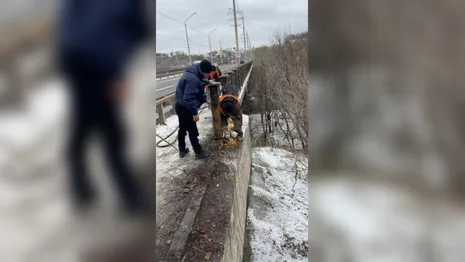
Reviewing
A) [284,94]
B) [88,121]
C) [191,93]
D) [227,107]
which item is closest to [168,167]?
[191,93]

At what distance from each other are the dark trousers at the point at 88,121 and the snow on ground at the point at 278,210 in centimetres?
428

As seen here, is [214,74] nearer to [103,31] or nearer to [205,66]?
[205,66]

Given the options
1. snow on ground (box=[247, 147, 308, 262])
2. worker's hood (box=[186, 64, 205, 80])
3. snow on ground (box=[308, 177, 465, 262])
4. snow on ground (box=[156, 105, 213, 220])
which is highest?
worker's hood (box=[186, 64, 205, 80])

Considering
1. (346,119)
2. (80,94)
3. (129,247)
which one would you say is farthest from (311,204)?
(80,94)

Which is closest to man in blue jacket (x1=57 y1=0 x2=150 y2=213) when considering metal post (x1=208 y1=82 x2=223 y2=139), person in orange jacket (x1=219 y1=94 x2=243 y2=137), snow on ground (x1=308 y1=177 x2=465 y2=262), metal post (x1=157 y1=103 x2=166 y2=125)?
snow on ground (x1=308 y1=177 x2=465 y2=262)

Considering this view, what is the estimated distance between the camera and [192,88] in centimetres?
394

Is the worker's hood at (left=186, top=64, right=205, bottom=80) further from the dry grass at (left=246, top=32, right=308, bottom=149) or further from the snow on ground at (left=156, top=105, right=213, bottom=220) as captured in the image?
the dry grass at (left=246, top=32, right=308, bottom=149)

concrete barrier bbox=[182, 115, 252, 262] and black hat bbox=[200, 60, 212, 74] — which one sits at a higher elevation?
black hat bbox=[200, 60, 212, 74]

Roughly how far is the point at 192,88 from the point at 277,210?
3347mm

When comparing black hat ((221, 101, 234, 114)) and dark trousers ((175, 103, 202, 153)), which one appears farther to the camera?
black hat ((221, 101, 234, 114))

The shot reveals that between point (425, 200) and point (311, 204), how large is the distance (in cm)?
32

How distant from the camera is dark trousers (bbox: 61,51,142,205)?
0.72m

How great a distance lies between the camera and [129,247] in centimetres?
85

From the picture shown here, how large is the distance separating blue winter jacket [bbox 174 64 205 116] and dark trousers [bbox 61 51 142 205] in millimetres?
3182
